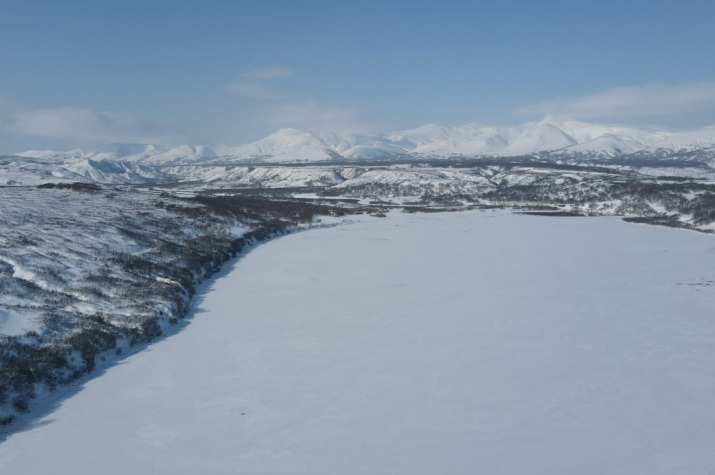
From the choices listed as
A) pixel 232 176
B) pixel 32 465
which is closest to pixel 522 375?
pixel 32 465

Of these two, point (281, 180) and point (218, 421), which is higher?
point (281, 180)

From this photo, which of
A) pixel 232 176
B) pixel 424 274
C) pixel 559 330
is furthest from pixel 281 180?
pixel 559 330

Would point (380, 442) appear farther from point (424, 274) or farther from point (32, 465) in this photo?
point (424, 274)

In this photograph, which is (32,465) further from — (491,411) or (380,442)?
(491,411)

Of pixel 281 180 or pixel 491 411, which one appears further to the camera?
pixel 281 180

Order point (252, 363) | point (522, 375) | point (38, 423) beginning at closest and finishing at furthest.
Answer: point (38, 423) < point (522, 375) < point (252, 363)

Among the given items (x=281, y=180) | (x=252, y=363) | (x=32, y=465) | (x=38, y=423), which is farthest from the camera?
(x=281, y=180)
